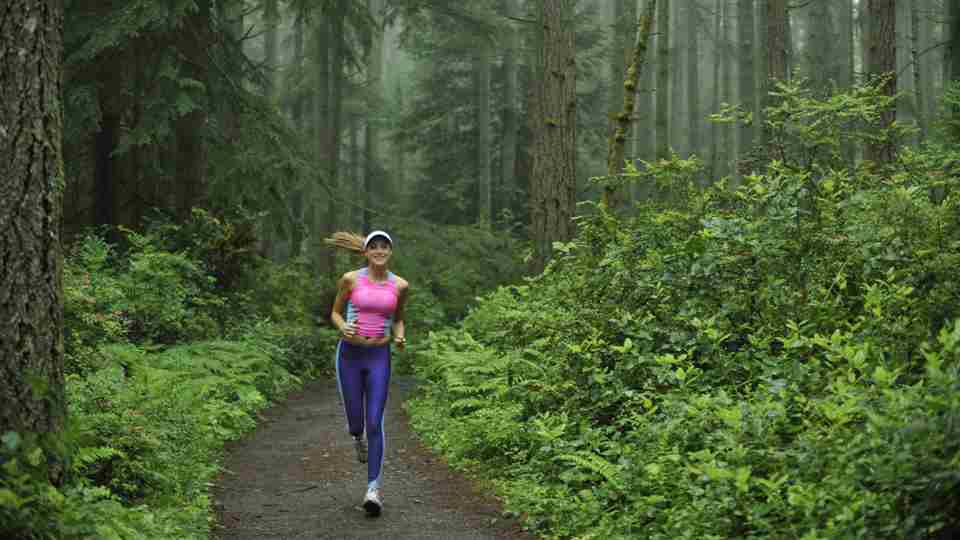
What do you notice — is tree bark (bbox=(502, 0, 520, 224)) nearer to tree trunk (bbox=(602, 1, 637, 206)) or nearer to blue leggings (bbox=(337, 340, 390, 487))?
tree trunk (bbox=(602, 1, 637, 206))

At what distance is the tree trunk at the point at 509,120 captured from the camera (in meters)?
28.2

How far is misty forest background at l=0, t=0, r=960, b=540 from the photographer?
16.1 ft

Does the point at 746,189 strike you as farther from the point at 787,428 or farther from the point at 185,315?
the point at 185,315

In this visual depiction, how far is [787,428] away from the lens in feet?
18.3

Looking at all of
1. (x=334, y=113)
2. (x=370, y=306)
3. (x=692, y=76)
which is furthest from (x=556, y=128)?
(x=692, y=76)

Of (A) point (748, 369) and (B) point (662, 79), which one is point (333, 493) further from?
(B) point (662, 79)

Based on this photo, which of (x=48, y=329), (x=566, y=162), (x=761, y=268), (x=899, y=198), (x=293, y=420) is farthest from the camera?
(x=566, y=162)

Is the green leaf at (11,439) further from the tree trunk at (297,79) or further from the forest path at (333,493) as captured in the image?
the tree trunk at (297,79)

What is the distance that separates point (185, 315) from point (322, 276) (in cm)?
989

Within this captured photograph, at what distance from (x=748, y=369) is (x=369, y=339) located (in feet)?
9.83

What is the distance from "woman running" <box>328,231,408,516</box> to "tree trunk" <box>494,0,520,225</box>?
2066cm

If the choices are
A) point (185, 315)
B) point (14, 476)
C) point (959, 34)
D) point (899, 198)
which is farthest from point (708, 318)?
point (959, 34)

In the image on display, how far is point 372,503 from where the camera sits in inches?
287

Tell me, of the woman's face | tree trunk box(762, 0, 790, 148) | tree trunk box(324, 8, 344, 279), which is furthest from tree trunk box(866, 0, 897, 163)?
tree trunk box(324, 8, 344, 279)
